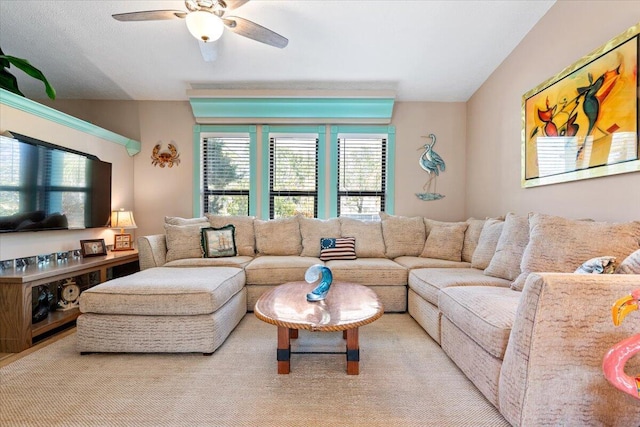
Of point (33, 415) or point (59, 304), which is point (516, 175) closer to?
point (33, 415)

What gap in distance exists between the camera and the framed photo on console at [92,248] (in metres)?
2.94

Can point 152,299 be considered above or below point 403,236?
below

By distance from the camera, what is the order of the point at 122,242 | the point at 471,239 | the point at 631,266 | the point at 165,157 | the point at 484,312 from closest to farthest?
the point at 631,266 < the point at 484,312 < the point at 471,239 < the point at 122,242 < the point at 165,157

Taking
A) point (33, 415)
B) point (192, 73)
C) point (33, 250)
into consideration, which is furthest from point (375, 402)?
point (192, 73)

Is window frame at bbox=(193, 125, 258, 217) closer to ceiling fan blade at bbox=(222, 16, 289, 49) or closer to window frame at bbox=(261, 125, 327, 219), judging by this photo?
window frame at bbox=(261, 125, 327, 219)

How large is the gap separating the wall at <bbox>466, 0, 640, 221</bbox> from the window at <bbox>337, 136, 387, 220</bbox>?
3.74 feet

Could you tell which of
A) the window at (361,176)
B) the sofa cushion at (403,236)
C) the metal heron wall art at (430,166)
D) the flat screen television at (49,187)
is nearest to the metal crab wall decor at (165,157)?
the flat screen television at (49,187)

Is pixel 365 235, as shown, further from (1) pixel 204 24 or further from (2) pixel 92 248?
(2) pixel 92 248

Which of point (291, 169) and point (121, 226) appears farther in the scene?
point (291, 169)

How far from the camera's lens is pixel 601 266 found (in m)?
1.45

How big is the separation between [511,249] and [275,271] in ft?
6.58

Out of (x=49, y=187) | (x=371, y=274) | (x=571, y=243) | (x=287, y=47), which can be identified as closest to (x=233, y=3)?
(x=287, y=47)

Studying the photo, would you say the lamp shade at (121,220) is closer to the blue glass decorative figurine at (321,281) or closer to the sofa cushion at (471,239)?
the blue glass decorative figurine at (321,281)

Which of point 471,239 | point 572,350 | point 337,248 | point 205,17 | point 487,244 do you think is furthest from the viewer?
point 337,248
